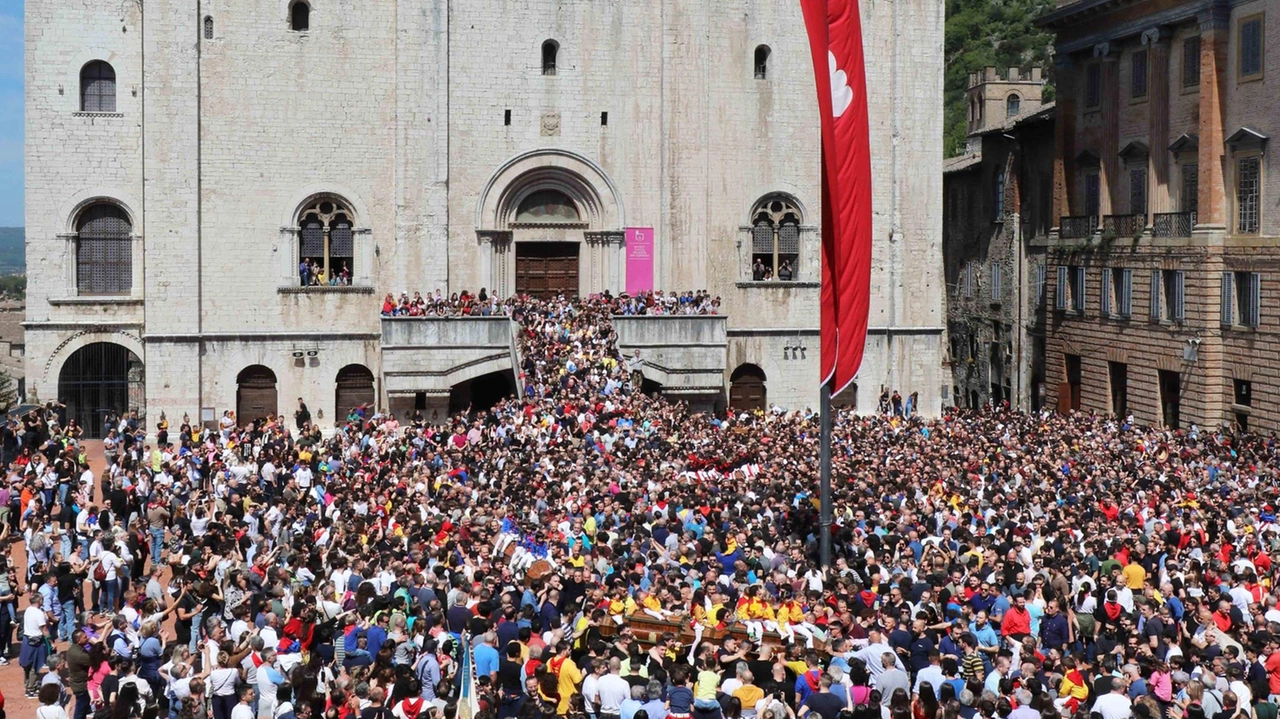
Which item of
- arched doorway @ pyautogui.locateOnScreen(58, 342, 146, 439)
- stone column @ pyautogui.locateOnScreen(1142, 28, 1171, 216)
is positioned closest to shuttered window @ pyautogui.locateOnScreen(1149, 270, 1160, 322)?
stone column @ pyautogui.locateOnScreen(1142, 28, 1171, 216)

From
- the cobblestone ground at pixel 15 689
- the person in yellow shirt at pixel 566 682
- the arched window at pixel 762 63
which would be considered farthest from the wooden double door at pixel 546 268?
the person in yellow shirt at pixel 566 682

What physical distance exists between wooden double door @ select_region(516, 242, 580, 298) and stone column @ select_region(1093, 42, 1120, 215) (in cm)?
1796

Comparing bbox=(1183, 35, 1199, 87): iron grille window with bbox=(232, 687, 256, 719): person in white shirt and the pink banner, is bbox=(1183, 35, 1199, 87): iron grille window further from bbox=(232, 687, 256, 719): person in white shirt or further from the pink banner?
bbox=(232, 687, 256, 719): person in white shirt

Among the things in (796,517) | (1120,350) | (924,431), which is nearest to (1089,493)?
(796,517)

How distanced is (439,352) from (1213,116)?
947 inches

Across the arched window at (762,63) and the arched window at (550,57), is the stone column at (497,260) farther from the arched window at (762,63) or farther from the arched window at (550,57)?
the arched window at (762,63)

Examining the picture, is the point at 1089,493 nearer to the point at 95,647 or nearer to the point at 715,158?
the point at 95,647

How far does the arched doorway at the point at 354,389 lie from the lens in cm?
4684

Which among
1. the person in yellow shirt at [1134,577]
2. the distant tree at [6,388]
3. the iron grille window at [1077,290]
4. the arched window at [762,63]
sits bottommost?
the person in yellow shirt at [1134,577]

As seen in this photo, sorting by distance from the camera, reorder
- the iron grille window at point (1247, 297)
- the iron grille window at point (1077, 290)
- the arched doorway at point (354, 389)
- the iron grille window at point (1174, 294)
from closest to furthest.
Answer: the iron grille window at point (1247, 297)
the iron grille window at point (1174, 294)
the arched doorway at point (354, 389)
the iron grille window at point (1077, 290)

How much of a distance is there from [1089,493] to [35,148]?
33205 mm

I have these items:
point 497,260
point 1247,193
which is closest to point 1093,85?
point 1247,193

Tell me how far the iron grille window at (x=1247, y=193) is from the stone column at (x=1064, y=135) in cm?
918

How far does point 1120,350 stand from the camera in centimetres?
4897
